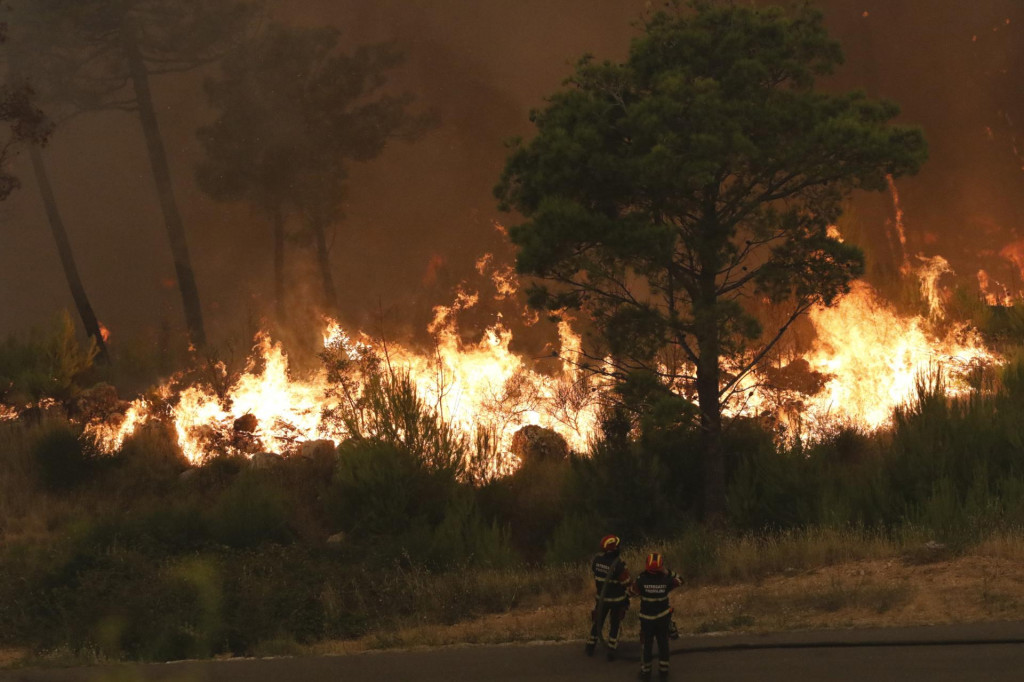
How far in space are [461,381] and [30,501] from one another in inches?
314

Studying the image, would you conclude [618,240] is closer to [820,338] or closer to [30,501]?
[820,338]

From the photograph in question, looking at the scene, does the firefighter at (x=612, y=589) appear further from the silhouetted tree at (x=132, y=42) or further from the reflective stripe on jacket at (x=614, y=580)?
the silhouetted tree at (x=132, y=42)

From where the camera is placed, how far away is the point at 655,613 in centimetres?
800

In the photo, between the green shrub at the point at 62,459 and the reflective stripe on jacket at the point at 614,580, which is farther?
the green shrub at the point at 62,459

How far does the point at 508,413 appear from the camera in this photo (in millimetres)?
20734

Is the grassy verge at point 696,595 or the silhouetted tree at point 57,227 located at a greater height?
the silhouetted tree at point 57,227

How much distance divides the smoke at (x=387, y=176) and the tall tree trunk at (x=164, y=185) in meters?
3.81

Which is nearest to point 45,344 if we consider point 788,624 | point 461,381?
point 461,381

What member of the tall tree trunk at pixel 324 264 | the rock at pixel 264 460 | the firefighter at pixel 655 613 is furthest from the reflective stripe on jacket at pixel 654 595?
the tall tree trunk at pixel 324 264

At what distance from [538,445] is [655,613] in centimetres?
1195

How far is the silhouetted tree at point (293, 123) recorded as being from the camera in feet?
98.5

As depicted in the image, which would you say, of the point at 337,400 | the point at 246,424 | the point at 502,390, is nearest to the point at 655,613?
the point at 502,390

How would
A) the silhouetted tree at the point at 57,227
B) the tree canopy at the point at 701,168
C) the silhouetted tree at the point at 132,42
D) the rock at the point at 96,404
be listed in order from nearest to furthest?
1. the tree canopy at the point at 701,168
2. the rock at the point at 96,404
3. the silhouetted tree at the point at 57,227
4. the silhouetted tree at the point at 132,42

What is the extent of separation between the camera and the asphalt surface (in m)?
8.03
